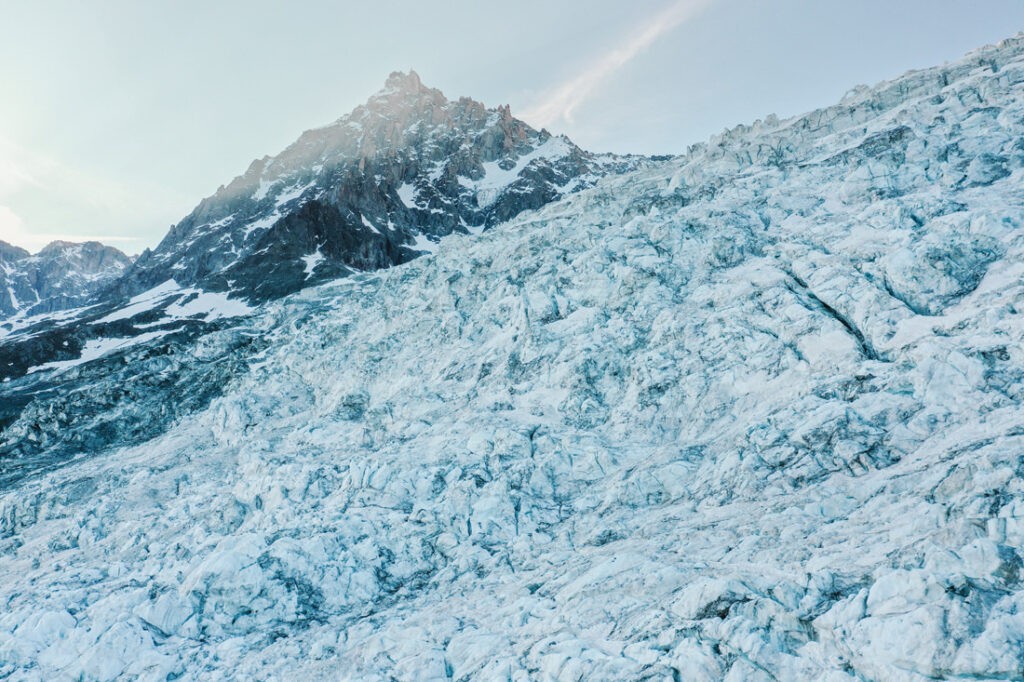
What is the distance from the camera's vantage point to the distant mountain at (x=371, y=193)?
85.2 metres

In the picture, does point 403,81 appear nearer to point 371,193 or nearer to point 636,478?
point 371,193

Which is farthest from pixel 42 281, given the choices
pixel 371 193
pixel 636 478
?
pixel 636 478

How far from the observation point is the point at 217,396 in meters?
37.5

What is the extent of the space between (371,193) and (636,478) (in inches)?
4027

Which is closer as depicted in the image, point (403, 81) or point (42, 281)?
point (403, 81)

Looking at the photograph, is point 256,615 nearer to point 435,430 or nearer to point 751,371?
point 435,430

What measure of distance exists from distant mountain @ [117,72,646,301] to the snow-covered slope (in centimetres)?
5112

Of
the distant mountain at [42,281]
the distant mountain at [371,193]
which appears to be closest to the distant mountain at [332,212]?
the distant mountain at [371,193]

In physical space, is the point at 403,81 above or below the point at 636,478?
above

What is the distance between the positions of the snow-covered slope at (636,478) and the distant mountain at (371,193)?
51.1 m

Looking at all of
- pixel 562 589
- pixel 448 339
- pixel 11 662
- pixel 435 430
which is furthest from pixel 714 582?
pixel 448 339

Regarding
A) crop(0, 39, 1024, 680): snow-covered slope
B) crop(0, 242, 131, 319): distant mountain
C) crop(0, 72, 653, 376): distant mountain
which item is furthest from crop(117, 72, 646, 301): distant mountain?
crop(0, 242, 131, 319): distant mountain

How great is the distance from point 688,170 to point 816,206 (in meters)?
14.1

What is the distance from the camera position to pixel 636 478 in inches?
666
